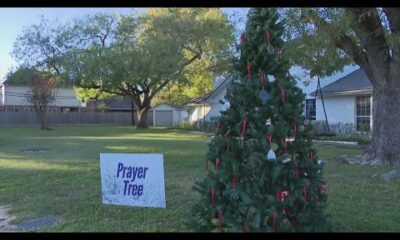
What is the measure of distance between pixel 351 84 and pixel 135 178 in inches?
806

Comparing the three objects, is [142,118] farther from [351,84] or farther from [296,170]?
[296,170]

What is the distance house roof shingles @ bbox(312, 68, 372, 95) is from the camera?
22828 millimetres

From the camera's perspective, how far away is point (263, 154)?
14.7ft

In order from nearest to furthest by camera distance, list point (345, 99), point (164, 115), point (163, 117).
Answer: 1. point (345, 99)
2. point (163, 117)
3. point (164, 115)

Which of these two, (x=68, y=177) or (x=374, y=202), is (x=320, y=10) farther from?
(x=68, y=177)

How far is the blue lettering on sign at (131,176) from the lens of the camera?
6211 millimetres

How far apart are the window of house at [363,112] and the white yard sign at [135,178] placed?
18.0 meters

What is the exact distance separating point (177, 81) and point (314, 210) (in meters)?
37.5

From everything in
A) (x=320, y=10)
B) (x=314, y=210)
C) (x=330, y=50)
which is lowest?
(x=314, y=210)

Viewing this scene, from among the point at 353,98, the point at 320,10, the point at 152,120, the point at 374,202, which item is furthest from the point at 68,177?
the point at 152,120

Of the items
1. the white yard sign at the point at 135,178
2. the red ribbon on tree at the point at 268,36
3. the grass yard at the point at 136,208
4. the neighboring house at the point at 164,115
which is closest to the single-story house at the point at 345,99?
the grass yard at the point at 136,208

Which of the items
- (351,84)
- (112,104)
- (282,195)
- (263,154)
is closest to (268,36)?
(263,154)

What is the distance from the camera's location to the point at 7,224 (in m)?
6.45

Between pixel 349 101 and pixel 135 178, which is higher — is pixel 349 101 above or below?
above
